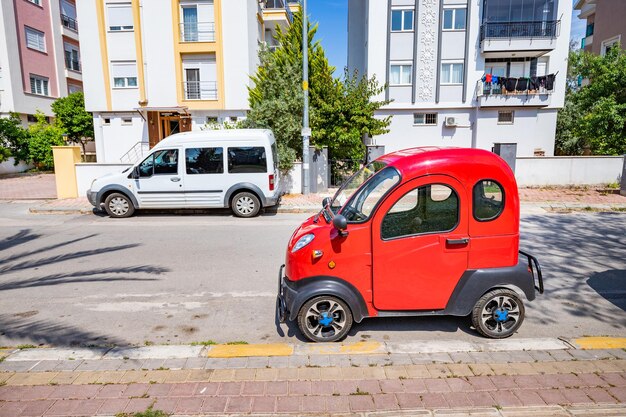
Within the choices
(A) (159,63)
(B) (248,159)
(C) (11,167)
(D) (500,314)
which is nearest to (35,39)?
(C) (11,167)

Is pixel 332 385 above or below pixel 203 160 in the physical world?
below

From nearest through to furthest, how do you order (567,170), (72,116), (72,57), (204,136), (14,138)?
(204,136)
(567,170)
(14,138)
(72,116)
(72,57)

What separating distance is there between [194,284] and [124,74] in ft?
72.9

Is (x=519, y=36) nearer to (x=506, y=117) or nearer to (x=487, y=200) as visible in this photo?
(x=506, y=117)

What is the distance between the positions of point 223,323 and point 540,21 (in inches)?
1029

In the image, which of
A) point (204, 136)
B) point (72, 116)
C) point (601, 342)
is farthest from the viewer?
point (72, 116)

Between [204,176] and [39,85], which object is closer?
[204,176]

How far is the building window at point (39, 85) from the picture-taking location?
29.0 m

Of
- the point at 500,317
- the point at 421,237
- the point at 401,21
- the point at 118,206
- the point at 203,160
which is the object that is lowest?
the point at 500,317

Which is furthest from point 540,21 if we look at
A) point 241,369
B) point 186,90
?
point 241,369

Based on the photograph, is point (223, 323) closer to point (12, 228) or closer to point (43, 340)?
point (43, 340)

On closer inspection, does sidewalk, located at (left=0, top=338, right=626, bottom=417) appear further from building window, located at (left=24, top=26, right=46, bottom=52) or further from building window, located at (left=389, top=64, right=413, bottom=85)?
building window, located at (left=24, top=26, right=46, bottom=52)

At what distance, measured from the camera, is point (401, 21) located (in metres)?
24.0

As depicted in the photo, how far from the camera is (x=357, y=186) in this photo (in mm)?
4641
